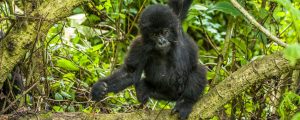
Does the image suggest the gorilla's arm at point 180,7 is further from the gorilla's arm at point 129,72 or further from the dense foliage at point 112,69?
the gorilla's arm at point 129,72

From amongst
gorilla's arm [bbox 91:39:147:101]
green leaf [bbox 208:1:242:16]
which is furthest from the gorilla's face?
green leaf [bbox 208:1:242:16]

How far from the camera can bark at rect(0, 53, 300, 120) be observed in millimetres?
3879

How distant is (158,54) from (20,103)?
1.31 metres

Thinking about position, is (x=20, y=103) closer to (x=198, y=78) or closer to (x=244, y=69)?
(x=198, y=78)

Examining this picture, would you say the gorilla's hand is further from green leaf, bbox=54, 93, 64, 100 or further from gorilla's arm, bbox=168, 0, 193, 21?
gorilla's arm, bbox=168, 0, 193, 21

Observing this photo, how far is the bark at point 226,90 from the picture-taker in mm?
3879

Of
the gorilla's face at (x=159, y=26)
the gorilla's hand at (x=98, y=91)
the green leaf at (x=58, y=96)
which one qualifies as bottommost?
the green leaf at (x=58, y=96)

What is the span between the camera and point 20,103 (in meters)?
4.52

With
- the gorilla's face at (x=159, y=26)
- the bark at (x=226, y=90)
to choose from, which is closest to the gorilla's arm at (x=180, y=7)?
the gorilla's face at (x=159, y=26)

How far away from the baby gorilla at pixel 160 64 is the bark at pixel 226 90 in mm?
309

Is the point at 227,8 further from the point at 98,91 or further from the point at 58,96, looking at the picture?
the point at 58,96

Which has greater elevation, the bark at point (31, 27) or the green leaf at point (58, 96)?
the bark at point (31, 27)

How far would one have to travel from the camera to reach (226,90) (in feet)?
13.2

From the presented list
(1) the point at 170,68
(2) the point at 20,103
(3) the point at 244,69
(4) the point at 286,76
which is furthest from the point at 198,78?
(2) the point at 20,103
